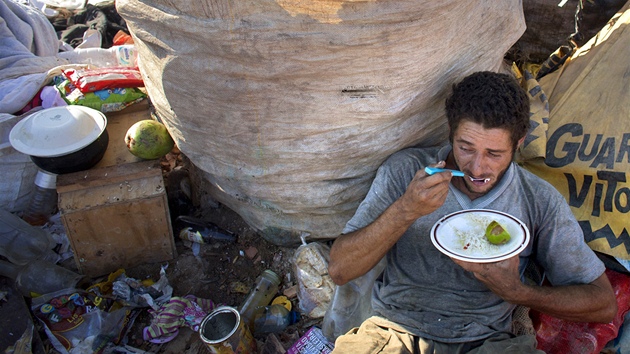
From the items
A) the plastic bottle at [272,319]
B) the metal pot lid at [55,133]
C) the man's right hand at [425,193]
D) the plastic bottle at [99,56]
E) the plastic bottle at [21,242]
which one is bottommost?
the plastic bottle at [21,242]

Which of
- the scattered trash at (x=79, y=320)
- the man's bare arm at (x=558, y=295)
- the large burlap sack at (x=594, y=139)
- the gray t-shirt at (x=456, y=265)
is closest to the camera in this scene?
the man's bare arm at (x=558, y=295)

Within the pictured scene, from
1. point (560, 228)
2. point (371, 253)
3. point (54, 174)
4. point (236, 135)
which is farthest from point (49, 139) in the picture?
point (560, 228)

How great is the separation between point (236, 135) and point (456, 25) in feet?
3.23

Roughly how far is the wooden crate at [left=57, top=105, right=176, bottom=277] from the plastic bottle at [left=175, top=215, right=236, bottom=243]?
0.11 m

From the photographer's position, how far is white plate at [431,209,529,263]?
175 centimetres

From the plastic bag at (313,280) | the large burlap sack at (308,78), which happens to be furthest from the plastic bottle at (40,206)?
the plastic bag at (313,280)

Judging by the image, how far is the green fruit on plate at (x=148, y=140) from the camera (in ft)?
8.85

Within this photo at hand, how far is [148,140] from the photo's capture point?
8.87 feet

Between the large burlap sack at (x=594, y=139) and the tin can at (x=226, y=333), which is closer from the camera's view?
the tin can at (x=226, y=333)

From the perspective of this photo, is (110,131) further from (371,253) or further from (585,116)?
(585,116)

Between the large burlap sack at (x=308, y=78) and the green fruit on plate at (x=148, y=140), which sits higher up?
the large burlap sack at (x=308, y=78)

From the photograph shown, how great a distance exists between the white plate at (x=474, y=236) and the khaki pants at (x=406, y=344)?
15.7 inches

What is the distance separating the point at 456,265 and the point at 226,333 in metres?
1.03

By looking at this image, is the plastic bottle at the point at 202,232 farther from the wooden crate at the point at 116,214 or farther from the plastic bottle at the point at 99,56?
the plastic bottle at the point at 99,56
